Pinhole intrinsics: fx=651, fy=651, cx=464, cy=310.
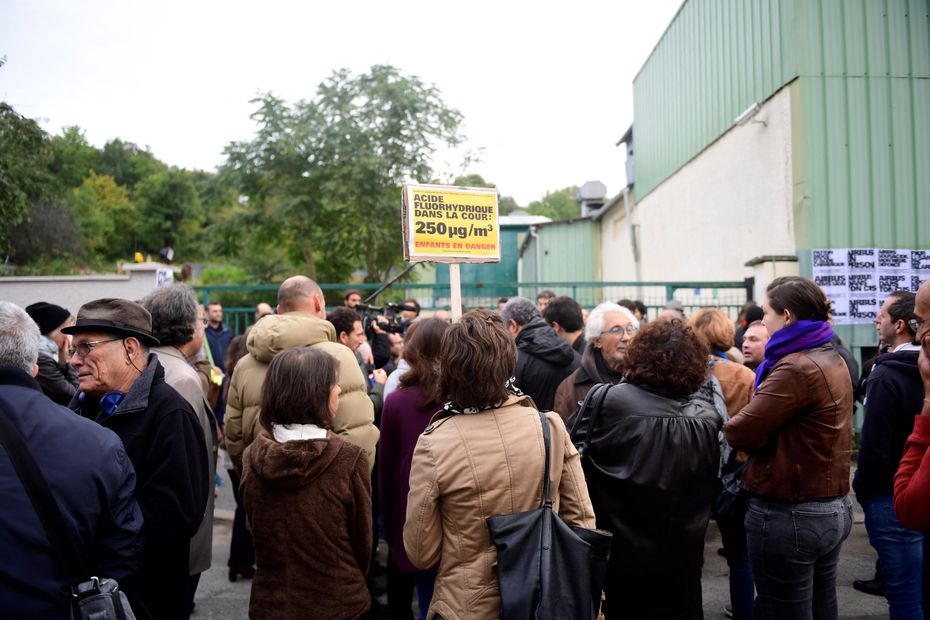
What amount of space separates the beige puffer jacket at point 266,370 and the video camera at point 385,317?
7.21 feet

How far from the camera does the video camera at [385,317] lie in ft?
20.3

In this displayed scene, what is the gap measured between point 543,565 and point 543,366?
219 centimetres

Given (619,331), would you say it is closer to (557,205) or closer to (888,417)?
(888,417)

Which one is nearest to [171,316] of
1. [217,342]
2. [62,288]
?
[217,342]

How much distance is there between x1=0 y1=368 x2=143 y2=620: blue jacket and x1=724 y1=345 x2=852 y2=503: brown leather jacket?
2.47 meters

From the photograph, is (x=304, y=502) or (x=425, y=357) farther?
(x=425, y=357)

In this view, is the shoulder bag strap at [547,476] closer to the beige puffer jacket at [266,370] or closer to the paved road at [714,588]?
the beige puffer jacket at [266,370]

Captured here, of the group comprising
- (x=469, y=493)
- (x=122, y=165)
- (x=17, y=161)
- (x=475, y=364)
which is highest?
(x=122, y=165)

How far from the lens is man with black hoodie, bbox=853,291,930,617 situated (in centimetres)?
327

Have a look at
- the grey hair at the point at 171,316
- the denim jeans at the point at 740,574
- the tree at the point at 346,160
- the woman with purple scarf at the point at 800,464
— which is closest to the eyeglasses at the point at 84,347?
the grey hair at the point at 171,316


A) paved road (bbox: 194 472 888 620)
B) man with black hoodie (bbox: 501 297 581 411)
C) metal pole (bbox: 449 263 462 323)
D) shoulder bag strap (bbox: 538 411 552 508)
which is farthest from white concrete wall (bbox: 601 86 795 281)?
shoulder bag strap (bbox: 538 411 552 508)

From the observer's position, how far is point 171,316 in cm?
333

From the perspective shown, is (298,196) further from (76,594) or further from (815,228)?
(76,594)

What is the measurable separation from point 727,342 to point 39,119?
11.4 m
